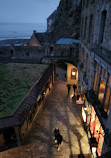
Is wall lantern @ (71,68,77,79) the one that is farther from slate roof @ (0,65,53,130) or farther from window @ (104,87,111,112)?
window @ (104,87,111,112)

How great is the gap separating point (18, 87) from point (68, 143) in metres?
7.41

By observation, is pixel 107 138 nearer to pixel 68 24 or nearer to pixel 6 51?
pixel 6 51

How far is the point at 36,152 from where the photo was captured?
11.1m

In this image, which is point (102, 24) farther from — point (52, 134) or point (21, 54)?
point (21, 54)

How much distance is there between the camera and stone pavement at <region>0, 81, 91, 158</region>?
1100 cm

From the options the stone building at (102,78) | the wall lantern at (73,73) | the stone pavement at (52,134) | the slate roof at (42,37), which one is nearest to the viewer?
the stone building at (102,78)

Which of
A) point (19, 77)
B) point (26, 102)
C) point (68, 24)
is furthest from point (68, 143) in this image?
point (68, 24)

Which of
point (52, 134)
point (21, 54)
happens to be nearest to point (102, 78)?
point (52, 134)

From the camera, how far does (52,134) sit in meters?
13.0

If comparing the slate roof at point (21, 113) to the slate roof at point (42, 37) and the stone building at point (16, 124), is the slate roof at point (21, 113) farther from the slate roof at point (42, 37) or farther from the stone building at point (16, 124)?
the slate roof at point (42, 37)

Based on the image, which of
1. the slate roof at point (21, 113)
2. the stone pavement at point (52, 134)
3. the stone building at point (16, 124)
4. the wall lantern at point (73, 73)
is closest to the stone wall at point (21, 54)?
the wall lantern at point (73, 73)

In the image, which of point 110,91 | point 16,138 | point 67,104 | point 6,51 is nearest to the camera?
point 110,91

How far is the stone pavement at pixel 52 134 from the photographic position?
433 inches

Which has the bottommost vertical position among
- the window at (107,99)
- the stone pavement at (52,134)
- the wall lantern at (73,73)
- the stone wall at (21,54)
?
the stone pavement at (52,134)
